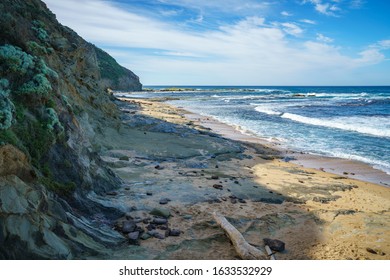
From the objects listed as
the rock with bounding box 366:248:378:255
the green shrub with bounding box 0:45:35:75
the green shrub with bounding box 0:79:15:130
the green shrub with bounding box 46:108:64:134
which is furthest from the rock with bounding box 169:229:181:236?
the green shrub with bounding box 0:45:35:75

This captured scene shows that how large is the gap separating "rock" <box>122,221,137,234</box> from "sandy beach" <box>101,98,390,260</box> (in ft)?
1.38

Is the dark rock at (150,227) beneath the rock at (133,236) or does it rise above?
beneath

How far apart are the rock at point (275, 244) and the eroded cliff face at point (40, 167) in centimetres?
285

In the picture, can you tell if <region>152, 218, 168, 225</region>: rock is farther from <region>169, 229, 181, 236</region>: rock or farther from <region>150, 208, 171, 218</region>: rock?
<region>169, 229, 181, 236</region>: rock

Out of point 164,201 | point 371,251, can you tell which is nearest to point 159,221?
point 164,201

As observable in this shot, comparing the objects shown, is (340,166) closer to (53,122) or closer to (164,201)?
(164,201)

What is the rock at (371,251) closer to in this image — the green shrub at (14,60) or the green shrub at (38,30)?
the green shrub at (14,60)

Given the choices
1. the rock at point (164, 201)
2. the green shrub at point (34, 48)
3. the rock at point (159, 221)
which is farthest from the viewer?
the rock at point (164, 201)

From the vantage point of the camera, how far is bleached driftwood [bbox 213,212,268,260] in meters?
5.68

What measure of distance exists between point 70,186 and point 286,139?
18093 millimetres

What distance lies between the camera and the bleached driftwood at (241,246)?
18.6 feet

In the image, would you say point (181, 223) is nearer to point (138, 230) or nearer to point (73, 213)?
point (138, 230)

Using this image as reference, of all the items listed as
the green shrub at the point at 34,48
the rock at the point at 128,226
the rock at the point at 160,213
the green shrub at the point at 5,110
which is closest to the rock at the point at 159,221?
the rock at the point at 160,213

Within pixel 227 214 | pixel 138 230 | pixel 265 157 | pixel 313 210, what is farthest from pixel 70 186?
pixel 265 157
